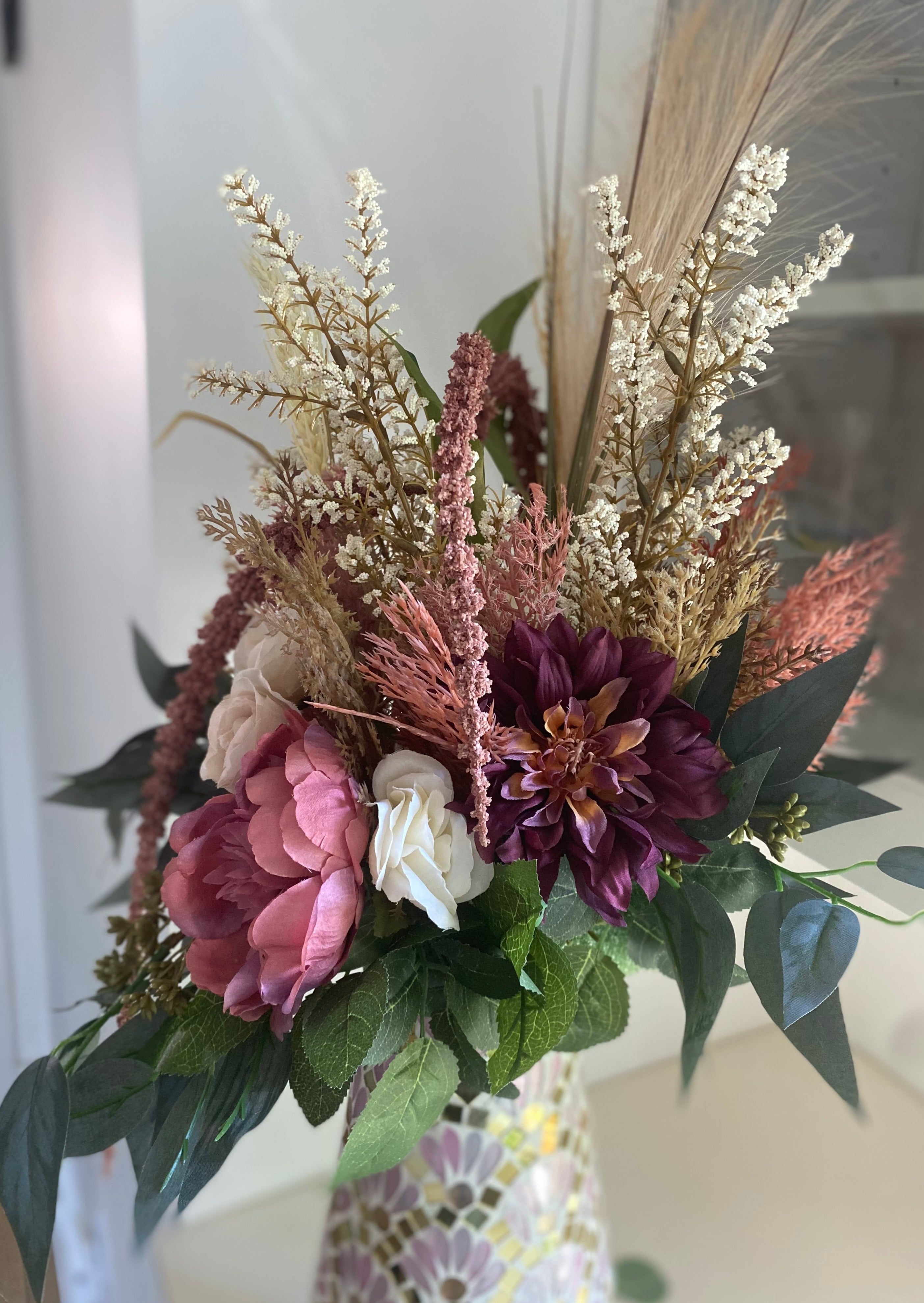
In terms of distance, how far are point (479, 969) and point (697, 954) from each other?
82mm

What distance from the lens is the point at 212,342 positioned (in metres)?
0.65

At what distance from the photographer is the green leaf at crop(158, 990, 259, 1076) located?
336 millimetres

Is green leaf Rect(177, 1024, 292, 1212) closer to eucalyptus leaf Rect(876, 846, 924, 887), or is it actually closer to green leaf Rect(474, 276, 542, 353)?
eucalyptus leaf Rect(876, 846, 924, 887)

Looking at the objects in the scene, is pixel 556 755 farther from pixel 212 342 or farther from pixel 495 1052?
pixel 212 342

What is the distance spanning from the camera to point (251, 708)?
14.2 inches

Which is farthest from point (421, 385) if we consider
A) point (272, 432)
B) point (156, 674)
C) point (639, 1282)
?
point (639, 1282)

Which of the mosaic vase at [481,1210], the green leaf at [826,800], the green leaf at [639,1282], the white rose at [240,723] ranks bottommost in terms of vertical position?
the green leaf at [639,1282]

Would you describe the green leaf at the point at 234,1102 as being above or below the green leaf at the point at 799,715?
below

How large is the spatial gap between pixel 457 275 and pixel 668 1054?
66cm

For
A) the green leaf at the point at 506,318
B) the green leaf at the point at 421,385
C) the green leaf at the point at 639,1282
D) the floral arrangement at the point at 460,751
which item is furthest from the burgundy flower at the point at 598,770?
the green leaf at the point at 639,1282

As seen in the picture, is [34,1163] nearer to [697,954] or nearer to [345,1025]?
[345,1025]

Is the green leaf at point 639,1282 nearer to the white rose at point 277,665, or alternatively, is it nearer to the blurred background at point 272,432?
the blurred background at point 272,432

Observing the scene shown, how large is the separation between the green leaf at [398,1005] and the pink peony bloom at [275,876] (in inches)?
1.0

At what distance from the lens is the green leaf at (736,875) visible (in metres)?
0.34
